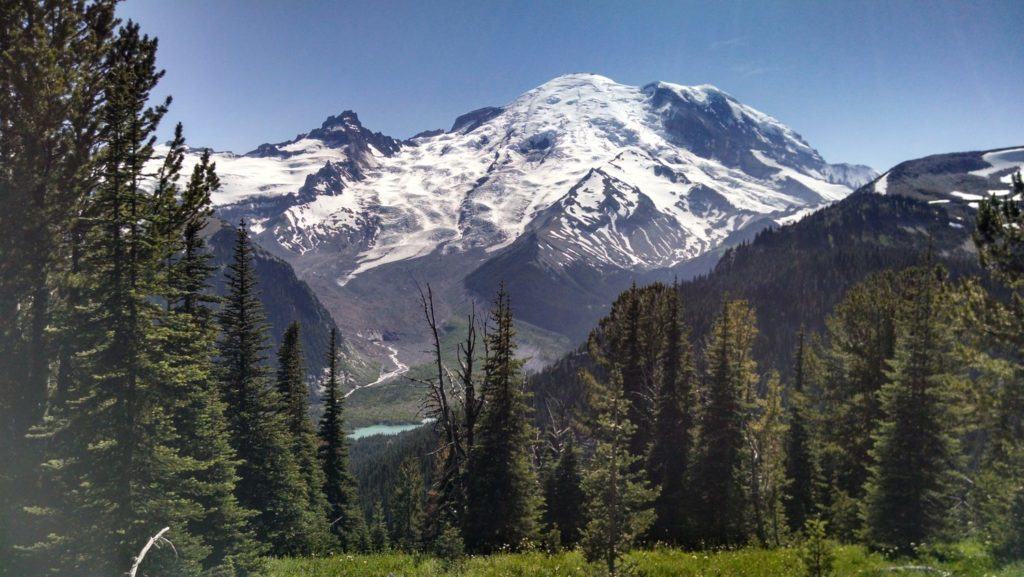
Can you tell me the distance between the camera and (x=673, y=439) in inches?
1435

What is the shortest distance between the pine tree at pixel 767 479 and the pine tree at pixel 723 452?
61 cm

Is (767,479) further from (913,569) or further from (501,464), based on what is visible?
(913,569)

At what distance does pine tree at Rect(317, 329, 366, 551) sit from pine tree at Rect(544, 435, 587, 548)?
77.9 feet

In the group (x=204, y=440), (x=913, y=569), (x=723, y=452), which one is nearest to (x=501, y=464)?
(x=723, y=452)

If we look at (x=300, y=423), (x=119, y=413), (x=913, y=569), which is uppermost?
(x=119, y=413)

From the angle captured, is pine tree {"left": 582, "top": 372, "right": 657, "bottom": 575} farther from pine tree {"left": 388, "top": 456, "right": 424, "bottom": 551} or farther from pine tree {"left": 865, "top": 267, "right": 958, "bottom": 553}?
pine tree {"left": 388, "top": 456, "right": 424, "bottom": 551}

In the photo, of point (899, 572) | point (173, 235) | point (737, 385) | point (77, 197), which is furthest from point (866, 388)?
point (77, 197)

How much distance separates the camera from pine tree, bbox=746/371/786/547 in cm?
2855

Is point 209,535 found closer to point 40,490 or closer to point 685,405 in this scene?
point 40,490

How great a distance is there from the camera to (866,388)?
3694 centimetres

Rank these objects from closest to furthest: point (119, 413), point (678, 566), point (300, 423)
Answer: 1. point (678, 566)
2. point (119, 413)
3. point (300, 423)

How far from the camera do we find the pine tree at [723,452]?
30469mm

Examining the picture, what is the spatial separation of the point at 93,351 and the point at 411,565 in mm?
11028

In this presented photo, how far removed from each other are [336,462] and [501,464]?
2693 cm
